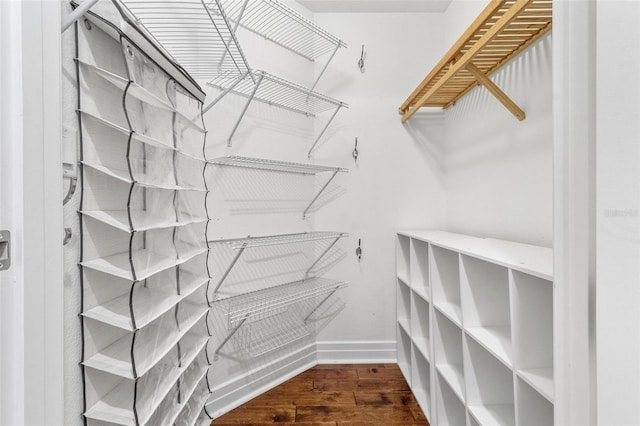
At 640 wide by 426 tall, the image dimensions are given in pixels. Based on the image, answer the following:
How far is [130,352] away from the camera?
767 millimetres

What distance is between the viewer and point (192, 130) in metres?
1.20

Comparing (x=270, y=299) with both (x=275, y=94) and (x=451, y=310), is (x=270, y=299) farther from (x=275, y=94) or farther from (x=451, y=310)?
(x=275, y=94)

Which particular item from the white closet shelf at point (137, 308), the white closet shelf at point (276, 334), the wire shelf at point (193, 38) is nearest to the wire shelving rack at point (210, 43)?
the wire shelf at point (193, 38)

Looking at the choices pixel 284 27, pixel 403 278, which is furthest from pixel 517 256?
pixel 284 27

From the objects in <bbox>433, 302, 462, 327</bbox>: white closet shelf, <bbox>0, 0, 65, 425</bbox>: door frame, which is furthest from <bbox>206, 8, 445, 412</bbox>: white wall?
<bbox>0, 0, 65, 425</bbox>: door frame

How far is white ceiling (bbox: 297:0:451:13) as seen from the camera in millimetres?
2027

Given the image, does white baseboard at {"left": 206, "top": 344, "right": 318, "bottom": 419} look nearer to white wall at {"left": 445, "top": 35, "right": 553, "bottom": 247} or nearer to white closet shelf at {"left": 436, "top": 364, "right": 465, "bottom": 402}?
white closet shelf at {"left": 436, "top": 364, "right": 465, "bottom": 402}

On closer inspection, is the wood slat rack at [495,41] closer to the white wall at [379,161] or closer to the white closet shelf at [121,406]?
the white wall at [379,161]

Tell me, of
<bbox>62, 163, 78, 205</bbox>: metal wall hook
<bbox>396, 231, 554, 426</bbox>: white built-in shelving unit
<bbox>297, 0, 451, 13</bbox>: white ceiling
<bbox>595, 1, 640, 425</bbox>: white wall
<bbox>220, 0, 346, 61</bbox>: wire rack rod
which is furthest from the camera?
<bbox>297, 0, 451, 13</bbox>: white ceiling

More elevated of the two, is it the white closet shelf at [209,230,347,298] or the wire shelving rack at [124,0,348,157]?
the wire shelving rack at [124,0,348,157]

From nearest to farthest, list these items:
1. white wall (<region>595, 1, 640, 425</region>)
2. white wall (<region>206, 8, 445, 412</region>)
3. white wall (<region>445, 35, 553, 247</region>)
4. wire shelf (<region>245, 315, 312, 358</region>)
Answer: white wall (<region>595, 1, 640, 425</region>), white wall (<region>445, 35, 553, 247</region>), wire shelf (<region>245, 315, 312, 358</region>), white wall (<region>206, 8, 445, 412</region>)

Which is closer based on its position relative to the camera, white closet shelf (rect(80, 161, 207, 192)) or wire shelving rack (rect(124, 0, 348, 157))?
white closet shelf (rect(80, 161, 207, 192))

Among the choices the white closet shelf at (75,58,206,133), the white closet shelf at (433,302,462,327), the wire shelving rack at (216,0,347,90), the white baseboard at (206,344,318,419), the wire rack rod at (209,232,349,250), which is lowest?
the white baseboard at (206,344,318,419)

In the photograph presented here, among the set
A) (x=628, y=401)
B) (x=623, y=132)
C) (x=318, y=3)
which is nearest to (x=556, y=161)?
(x=623, y=132)
